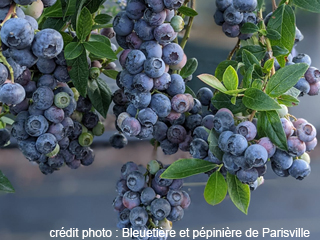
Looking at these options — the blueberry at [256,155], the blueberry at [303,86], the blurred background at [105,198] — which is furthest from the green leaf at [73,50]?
the blurred background at [105,198]

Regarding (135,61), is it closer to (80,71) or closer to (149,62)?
(149,62)

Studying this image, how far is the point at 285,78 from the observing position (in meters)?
0.55

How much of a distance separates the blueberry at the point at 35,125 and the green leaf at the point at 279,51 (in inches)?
18.6

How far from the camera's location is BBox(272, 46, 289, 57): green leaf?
64 cm

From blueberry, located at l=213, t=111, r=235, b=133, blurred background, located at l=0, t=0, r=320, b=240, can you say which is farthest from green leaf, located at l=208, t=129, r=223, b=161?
blurred background, located at l=0, t=0, r=320, b=240

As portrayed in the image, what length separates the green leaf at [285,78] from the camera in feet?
1.77

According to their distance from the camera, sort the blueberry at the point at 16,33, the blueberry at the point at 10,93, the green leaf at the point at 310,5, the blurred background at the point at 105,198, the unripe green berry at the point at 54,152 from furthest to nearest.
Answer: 1. the blurred background at the point at 105,198
2. the unripe green berry at the point at 54,152
3. the green leaf at the point at 310,5
4. the blueberry at the point at 10,93
5. the blueberry at the point at 16,33

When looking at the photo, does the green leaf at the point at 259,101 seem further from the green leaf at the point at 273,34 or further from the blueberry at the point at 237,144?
the green leaf at the point at 273,34

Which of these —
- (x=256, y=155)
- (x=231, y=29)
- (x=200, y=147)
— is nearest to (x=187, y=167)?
(x=200, y=147)

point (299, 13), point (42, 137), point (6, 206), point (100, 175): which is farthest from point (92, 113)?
point (299, 13)

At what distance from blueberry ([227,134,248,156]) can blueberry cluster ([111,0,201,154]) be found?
4.2 inches

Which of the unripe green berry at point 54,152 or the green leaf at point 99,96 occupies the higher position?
the green leaf at point 99,96

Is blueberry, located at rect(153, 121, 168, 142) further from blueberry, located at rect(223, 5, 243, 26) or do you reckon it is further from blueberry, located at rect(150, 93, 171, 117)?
blueberry, located at rect(223, 5, 243, 26)

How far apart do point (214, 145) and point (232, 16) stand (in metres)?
0.32
